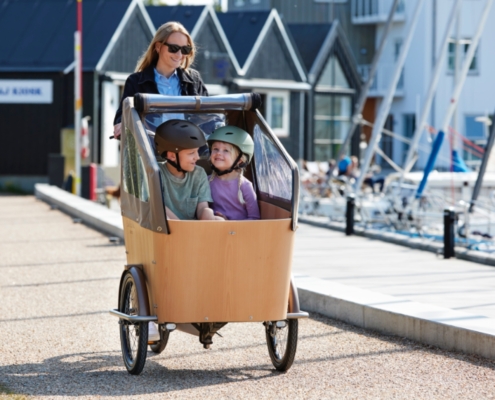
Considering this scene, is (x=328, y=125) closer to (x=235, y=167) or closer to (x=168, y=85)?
(x=168, y=85)

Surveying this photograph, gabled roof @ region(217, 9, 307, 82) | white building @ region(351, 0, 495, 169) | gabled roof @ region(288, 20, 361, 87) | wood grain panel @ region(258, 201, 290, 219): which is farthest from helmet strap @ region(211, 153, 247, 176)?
white building @ region(351, 0, 495, 169)

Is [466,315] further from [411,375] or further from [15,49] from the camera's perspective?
[15,49]

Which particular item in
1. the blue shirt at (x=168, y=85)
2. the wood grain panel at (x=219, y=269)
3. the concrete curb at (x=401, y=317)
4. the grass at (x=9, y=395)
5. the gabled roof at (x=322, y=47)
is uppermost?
the gabled roof at (x=322, y=47)

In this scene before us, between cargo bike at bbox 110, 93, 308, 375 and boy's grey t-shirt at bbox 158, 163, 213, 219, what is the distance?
0.55 feet

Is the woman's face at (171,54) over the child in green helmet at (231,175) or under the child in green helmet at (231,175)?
over

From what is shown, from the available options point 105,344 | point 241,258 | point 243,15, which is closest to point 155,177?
point 241,258

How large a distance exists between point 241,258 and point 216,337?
1.71 metres

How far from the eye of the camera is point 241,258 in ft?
19.5

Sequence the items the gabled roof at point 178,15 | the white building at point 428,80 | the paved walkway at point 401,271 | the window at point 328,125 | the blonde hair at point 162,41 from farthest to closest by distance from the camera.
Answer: the white building at point 428,80, the window at point 328,125, the gabled roof at point 178,15, the paved walkway at point 401,271, the blonde hair at point 162,41

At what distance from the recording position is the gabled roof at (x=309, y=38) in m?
41.7

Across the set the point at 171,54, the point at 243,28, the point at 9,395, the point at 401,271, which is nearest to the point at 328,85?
the point at 243,28

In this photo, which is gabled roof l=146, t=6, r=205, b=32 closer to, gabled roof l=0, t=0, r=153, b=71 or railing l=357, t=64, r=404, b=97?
gabled roof l=0, t=0, r=153, b=71

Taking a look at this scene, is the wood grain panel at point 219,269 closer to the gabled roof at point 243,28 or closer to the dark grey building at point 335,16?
the gabled roof at point 243,28

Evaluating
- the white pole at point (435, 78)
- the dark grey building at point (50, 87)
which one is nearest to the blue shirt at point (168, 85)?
the white pole at point (435, 78)
